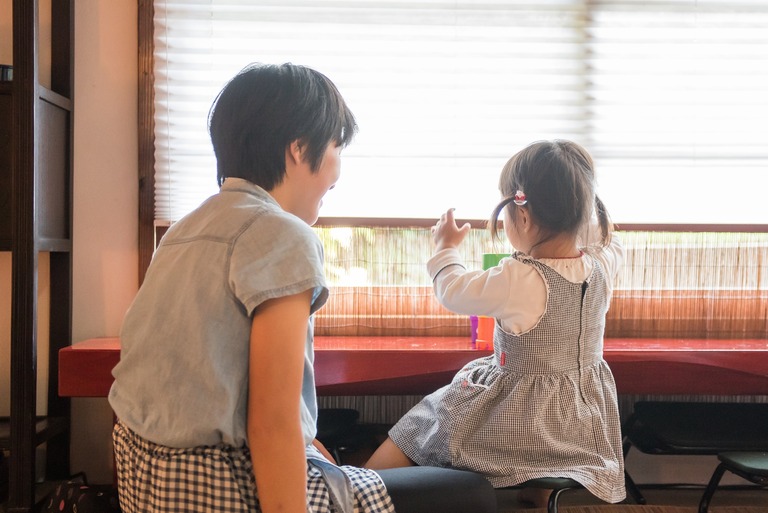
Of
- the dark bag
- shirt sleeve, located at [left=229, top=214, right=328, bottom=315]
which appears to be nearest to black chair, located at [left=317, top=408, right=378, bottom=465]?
the dark bag

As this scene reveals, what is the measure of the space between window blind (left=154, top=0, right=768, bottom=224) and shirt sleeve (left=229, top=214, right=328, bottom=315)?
54.4 inches

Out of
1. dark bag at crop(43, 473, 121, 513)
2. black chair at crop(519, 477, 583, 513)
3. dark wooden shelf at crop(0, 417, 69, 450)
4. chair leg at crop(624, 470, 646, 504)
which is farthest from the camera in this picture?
chair leg at crop(624, 470, 646, 504)

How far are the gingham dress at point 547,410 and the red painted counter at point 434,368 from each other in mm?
267

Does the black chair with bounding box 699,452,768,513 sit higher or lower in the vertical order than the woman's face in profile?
lower

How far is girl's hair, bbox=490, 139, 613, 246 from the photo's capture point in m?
1.53

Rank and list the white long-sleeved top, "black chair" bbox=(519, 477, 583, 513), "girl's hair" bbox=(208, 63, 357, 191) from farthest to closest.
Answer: the white long-sleeved top → "black chair" bbox=(519, 477, 583, 513) → "girl's hair" bbox=(208, 63, 357, 191)

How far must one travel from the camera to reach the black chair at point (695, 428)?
5.91ft

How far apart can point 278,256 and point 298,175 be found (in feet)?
0.63

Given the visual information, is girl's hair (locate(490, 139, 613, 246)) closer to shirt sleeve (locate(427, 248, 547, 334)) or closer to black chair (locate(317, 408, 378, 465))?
shirt sleeve (locate(427, 248, 547, 334))

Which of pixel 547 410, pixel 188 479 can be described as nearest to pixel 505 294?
pixel 547 410

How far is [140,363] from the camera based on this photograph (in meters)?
0.87

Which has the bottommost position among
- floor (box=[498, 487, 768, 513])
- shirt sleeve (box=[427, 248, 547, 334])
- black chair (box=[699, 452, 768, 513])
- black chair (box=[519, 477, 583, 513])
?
floor (box=[498, 487, 768, 513])

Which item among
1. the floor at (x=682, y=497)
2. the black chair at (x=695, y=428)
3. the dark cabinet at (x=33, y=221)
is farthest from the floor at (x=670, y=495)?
the dark cabinet at (x=33, y=221)

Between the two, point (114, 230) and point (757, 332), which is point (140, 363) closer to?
point (114, 230)
